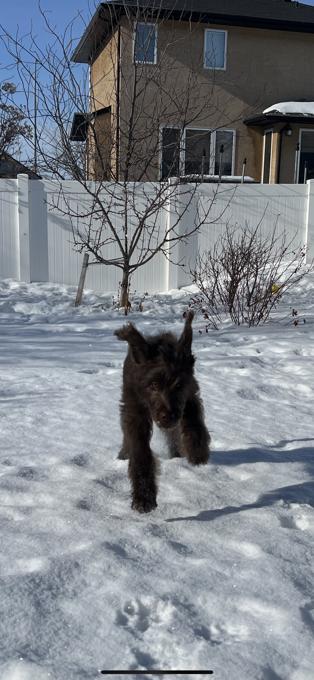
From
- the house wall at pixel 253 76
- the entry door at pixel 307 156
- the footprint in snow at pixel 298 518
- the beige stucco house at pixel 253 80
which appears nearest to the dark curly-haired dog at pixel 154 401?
the footprint in snow at pixel 298 518

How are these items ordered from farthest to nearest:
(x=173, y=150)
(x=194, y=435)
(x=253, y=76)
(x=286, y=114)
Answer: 1. (x=253, y=76)
2. (x=286, y=114)
3. (x=173, y=150)
4. (x=194, y=435)

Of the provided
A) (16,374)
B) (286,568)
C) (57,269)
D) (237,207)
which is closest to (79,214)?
(57,269)

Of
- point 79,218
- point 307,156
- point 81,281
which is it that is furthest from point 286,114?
point 81,281

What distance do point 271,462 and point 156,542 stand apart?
4.24 ft

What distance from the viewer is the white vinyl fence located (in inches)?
466

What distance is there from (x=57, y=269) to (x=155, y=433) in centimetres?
848

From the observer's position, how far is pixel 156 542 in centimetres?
281

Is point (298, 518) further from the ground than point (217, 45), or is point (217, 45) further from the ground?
point (217, 45)

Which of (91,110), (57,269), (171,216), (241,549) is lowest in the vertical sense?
(241,549)

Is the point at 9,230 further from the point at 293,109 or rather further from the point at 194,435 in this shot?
the point at 293,109

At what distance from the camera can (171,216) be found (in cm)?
1189

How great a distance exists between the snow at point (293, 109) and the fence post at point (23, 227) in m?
10.9

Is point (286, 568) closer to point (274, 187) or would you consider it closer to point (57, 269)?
point (57, 269)

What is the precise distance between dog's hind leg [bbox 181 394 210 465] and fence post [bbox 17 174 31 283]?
369 inches
